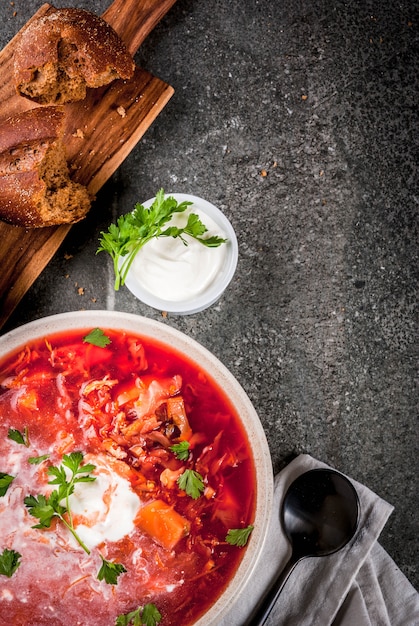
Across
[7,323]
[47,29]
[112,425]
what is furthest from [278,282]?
[47,29]

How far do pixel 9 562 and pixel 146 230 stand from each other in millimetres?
1407

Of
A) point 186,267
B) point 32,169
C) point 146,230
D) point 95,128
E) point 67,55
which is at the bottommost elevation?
point 186,267

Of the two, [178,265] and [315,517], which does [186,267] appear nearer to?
[178,265]

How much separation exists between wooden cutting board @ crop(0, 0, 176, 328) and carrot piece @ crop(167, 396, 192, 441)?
0.85 m

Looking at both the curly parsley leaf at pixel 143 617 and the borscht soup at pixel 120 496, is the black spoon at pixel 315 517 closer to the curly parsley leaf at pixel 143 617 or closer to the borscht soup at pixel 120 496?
the borscht soup at pixel 120 496

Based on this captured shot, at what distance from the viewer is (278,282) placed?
2.97m

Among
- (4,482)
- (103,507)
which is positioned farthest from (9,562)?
(103,507)

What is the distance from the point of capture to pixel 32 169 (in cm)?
257

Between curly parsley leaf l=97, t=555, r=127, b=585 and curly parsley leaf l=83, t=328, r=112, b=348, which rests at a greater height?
curly parsley leaf l=83, t=328, r=112, b=348

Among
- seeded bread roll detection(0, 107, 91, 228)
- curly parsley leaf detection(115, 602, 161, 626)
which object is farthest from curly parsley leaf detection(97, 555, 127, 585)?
seeded bread roll detection(0, 107, 91, 228)

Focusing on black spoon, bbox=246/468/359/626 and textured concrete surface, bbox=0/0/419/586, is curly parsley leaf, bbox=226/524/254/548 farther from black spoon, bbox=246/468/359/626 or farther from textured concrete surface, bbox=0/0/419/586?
textured concrete surface, bbox=0/0/419/586

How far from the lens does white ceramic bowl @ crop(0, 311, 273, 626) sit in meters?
2.56

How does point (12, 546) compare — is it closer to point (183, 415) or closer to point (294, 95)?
point (183, 415)

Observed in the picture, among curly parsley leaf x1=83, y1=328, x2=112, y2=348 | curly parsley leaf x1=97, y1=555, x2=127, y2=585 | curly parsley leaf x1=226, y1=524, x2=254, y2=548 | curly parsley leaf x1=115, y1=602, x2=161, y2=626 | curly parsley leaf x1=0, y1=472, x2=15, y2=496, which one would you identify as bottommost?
curly parsley leaf x1=226, y1=524, x2=254, y2=548
